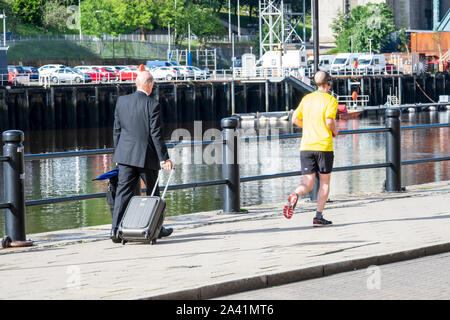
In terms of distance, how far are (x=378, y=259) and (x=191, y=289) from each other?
223 cm

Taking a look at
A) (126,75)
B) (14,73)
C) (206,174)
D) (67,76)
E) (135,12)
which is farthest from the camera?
(135,12)

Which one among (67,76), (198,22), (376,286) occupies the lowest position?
(376,286)

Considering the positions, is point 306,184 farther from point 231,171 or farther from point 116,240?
point 116,240

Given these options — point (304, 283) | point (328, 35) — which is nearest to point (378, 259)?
point (304, 283)

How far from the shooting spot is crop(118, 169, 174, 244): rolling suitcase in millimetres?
9695

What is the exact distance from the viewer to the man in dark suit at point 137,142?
32.5 feet

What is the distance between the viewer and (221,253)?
934 cm

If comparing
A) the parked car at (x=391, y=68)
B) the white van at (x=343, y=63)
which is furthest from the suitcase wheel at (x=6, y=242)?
the parked car at (x=391, y=68)

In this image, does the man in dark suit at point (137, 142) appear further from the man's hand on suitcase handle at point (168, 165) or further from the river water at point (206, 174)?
the river water at point (206, 174)

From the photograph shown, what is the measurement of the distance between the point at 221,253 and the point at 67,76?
67383 millimetres

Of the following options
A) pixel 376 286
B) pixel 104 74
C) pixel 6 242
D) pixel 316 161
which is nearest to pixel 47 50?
pixel 104 74

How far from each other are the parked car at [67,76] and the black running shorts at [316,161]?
6451cm

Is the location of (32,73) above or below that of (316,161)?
above

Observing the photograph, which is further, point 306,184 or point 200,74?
point 200,74
